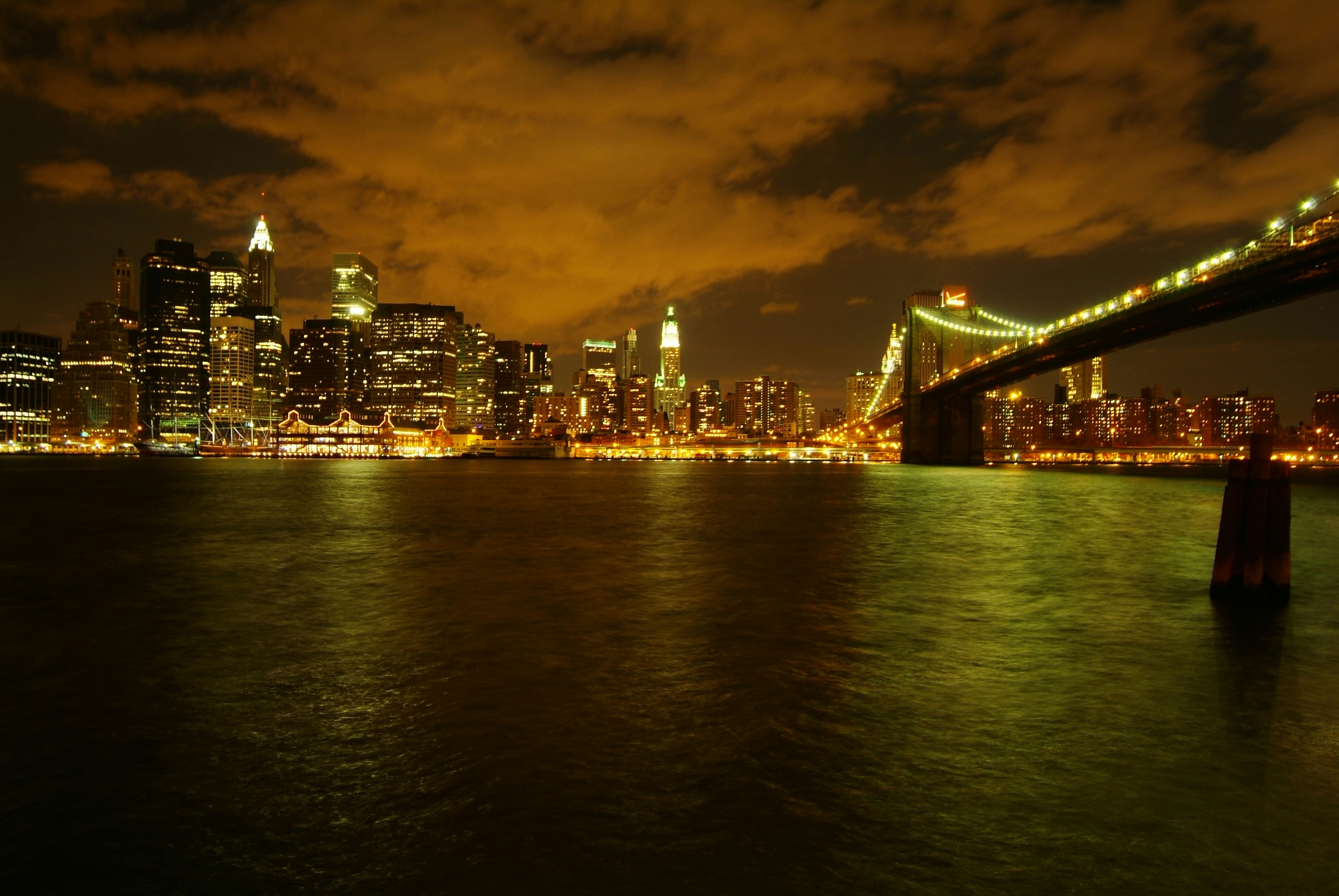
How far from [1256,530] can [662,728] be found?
1073 centimetres

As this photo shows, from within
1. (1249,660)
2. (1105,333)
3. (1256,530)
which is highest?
(1105,333)

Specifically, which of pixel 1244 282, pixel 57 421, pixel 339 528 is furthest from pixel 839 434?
pixel 57 421

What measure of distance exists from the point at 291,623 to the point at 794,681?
7.57m

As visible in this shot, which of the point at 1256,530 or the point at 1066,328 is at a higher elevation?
the point at 1066,328

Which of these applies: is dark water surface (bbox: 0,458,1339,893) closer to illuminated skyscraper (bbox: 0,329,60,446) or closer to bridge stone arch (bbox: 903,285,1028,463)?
bridge stone arch (bbox: 903,285,1028,463)

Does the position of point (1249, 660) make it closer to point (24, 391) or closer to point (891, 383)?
point (891, 383)

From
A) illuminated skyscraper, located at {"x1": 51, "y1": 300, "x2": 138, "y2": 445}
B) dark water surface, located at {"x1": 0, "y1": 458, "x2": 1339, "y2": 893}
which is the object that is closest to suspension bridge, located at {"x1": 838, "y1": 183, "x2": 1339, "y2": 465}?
dark water surface, located at {"x1": 0, "y1": 458, "x2": 1339, "y2": 893}

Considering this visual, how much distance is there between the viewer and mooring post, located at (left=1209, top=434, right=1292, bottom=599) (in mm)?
12375

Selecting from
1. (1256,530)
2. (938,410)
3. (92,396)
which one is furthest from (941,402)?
(92,396)

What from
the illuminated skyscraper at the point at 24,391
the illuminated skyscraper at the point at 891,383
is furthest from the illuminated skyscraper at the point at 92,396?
the illuminated skyscraper at the point at 891,383

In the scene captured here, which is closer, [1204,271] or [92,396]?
[1204,271]

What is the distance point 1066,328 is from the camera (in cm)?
6134

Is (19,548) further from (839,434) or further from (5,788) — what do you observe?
(839,434)

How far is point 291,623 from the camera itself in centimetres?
1252
